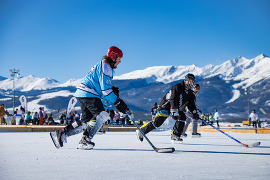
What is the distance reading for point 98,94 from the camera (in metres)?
4.40

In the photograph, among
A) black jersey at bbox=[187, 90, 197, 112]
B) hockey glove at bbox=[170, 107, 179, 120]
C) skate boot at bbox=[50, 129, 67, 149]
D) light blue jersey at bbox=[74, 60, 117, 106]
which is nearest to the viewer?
light blue jersey at bbox=[74, 60, 117, 106]

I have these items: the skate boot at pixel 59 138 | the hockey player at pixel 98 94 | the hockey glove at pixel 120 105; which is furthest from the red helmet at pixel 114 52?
the skate boot at pixel 59 138

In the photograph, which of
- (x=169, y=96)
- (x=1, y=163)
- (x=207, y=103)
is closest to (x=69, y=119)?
Result: (x=169, y=96)

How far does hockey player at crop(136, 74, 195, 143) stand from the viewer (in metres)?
5.43

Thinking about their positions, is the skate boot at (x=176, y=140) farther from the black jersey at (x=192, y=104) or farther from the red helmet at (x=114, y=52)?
the red helmet at (x=114, y=52)

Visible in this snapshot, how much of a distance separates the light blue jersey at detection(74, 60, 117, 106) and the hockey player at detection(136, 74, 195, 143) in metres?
1.35

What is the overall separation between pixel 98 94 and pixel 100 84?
25 centimetres

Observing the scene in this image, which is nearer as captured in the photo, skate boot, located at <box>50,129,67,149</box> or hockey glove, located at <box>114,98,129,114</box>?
hockey glove, located at <box>114,98,129,114</box>

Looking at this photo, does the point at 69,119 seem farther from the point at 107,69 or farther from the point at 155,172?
the point at 155,172

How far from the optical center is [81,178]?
2.20 metres

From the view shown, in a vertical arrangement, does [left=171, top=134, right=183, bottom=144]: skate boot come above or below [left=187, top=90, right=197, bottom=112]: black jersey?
below

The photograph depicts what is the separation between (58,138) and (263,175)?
3.10 meters

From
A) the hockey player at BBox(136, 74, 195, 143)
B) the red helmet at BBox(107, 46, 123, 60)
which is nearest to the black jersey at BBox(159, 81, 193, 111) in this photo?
the hockey player at BBox(136, 74, 195, 143)

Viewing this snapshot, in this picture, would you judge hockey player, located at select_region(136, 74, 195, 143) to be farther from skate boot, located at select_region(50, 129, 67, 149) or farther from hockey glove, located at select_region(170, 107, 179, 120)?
skate boot, located at select_region(50, 129, 67, 149)
